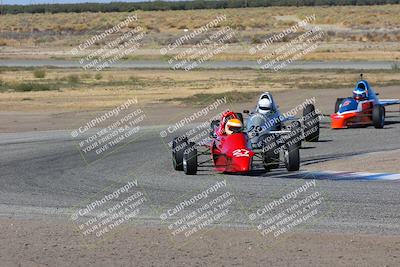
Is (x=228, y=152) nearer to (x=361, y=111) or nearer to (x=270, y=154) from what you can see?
(x=270, y=154)

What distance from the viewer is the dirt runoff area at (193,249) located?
1109 centimetres

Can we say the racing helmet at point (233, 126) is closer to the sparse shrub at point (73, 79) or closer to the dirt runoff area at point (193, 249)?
the dirt runoff area at point (193, 249)

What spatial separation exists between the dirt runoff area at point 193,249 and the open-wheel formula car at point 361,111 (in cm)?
1528

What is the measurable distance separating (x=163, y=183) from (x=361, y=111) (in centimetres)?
1170

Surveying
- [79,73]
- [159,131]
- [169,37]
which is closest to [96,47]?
[169,37]

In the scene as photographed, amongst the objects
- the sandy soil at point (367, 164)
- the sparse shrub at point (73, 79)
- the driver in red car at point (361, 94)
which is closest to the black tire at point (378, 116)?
the driver in red car at point (361, 94)

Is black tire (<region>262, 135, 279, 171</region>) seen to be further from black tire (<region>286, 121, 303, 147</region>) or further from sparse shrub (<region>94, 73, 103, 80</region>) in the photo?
sparse shrub (<region>94, 73, 103, 80</region>)

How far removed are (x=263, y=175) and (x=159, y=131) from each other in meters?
10.0

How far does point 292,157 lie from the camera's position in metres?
18.5

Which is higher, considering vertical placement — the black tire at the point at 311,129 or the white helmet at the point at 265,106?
the white helmet at the point at 265,106

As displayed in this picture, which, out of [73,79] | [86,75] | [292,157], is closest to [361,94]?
[292,157]

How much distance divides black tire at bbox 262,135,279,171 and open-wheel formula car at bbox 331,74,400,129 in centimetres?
862

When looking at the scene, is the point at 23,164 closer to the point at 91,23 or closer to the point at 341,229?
the point at 341,229

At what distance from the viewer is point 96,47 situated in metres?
82.6
